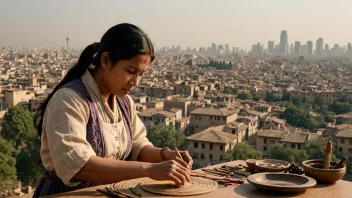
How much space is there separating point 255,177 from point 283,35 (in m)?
132

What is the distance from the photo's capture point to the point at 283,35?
128875mm

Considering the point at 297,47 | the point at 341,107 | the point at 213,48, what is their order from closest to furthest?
the point at 341,107 → the point at 297,47 → the point at 213,48

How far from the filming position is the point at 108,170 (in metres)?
1.40

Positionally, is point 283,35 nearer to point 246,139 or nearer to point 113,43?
point 246,139

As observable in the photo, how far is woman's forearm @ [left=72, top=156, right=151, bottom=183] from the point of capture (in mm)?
1392

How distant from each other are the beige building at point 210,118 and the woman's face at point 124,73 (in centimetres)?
1776

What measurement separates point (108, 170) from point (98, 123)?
0.20 m

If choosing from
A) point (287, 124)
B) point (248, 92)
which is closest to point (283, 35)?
point (248, 92)

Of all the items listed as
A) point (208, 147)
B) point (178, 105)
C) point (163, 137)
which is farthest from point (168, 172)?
point (178, 105)

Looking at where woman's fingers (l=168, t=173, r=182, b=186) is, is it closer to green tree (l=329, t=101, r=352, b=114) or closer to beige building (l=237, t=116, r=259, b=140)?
beige building (l=237, t=116, r=259, b=140)

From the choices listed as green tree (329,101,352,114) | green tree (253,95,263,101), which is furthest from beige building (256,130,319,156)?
green tree (253,95,263,101)

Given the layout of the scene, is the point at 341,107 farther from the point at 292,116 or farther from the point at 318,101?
the point at 292,116

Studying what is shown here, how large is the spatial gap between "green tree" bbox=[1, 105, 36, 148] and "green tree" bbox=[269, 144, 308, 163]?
8.42m

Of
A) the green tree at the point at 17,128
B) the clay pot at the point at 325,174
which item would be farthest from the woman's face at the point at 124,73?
the green tree at the point at 17,128
